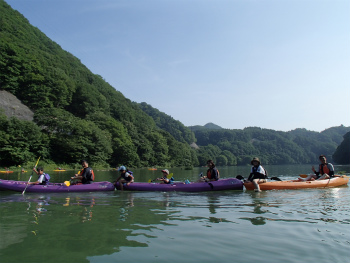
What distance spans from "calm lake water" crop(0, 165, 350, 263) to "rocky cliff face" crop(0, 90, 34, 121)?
4578 cm

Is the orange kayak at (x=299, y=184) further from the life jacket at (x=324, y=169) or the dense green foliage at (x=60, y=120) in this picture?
the dense green foliage at (x=60, y=120)

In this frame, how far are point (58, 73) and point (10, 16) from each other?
29.5 m

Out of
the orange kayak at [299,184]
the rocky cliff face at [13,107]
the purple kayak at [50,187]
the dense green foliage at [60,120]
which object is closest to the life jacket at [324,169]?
the orange kayak at [299,184]

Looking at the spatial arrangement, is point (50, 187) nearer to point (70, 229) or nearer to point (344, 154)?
point (70, 229)

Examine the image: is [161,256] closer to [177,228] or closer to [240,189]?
[177,228]

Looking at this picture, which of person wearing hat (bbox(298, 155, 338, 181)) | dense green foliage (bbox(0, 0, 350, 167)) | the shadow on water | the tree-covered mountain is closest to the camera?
the shadow on water

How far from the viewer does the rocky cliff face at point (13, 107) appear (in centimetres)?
4877

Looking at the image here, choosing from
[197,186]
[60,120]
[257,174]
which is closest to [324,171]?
[257,174]

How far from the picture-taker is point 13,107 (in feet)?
165

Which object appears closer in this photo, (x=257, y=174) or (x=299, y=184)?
(x=257, y=174)

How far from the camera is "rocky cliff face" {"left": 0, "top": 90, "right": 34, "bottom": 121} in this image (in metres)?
48.8

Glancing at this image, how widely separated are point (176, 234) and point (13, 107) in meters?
52.7

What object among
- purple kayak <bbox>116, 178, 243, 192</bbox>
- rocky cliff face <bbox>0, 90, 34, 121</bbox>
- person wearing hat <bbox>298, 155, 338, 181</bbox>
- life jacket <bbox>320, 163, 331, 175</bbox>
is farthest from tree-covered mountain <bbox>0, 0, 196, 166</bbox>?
life jacket <bbox>320, 163, 331, 175</bbox>

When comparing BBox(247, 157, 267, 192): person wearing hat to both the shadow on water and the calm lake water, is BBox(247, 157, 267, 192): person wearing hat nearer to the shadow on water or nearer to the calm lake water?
the calm lake water
